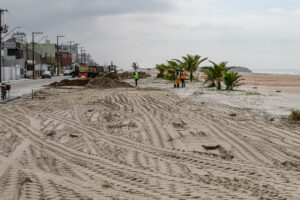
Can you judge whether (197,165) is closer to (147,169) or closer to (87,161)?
(147,169)

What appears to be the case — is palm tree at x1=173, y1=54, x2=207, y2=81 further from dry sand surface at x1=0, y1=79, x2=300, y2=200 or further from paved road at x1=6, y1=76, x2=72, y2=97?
dry sand surface at x1=0, y1=79, x2=300, y2=200

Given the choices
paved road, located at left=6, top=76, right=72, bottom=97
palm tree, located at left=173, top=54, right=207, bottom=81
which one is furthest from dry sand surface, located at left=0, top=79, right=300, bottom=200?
palm tree, located at left=173, top=54, right=207, bottom=81

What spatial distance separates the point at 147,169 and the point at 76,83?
95.5 feet

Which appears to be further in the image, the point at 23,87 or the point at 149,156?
the point at 23,87

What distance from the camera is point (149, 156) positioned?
6555 millimetres

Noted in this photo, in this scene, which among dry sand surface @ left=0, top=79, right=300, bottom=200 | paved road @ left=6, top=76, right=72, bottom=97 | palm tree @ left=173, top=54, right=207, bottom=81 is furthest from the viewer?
palm tree @ left=173, top=54, right=207, bottom=81

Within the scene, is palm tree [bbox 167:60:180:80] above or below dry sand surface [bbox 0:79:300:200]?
above

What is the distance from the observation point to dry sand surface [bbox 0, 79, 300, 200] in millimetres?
4617

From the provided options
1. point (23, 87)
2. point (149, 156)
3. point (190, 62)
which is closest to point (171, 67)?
point (190, 62)

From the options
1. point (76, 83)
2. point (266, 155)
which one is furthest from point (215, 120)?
point (76, 83)

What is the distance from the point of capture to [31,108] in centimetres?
1384

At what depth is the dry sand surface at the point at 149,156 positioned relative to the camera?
182 inches

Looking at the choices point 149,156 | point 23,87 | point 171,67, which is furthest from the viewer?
point 171,67

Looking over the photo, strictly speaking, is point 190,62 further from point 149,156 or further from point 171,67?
point 149,156
